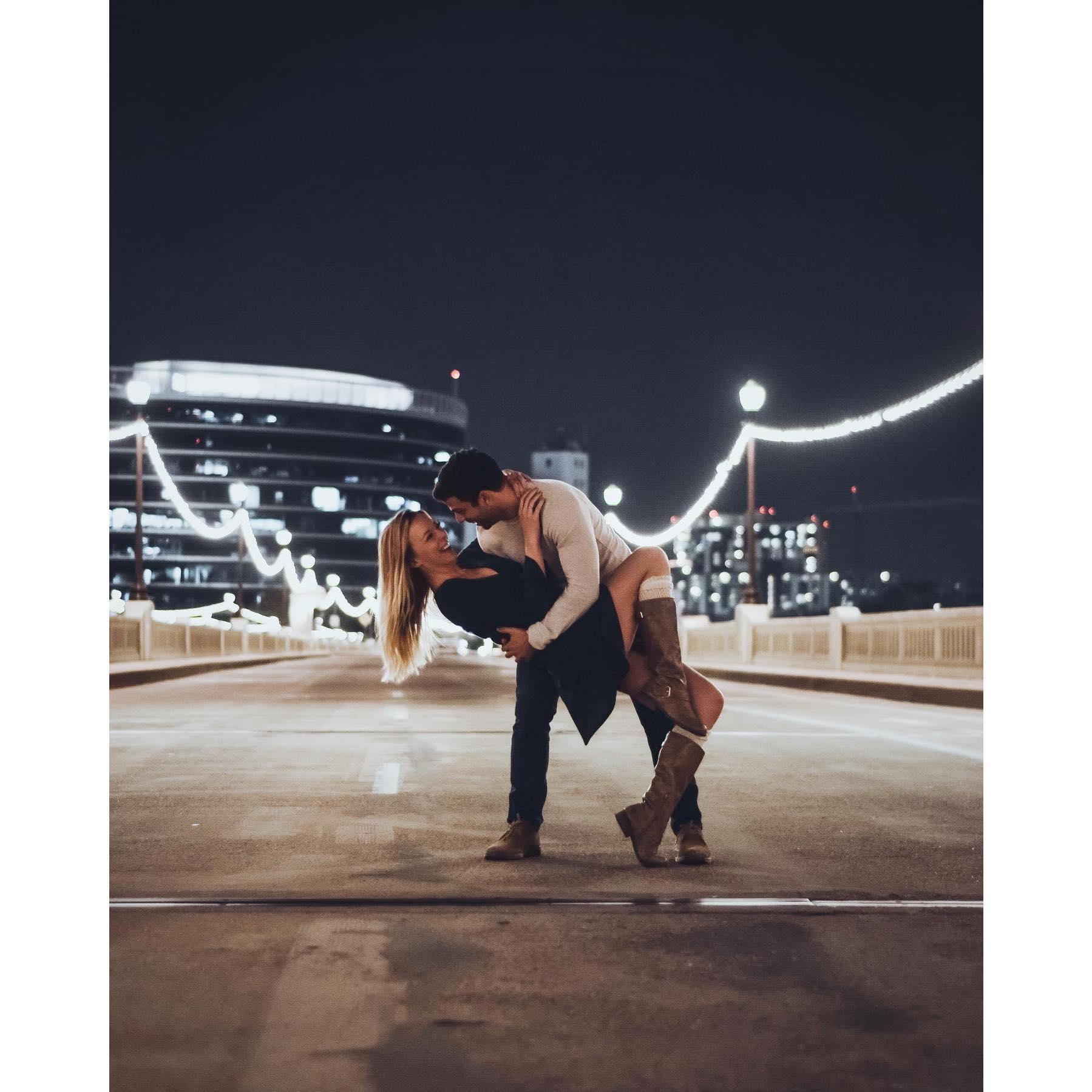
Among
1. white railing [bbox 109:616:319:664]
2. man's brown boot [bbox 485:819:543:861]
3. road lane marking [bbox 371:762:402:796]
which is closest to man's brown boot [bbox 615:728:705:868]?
man's brown boot [bbox 485:819:543:861]

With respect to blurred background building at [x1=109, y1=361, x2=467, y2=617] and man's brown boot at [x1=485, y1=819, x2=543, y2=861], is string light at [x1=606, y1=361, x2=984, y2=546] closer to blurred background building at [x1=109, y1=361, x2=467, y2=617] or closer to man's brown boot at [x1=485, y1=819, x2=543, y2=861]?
man's brown boot at [x1=485, y1=819, x2=543, y2=861]

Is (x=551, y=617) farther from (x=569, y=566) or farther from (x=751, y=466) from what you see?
(x=751, y=466)

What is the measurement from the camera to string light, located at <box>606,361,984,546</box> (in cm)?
1862

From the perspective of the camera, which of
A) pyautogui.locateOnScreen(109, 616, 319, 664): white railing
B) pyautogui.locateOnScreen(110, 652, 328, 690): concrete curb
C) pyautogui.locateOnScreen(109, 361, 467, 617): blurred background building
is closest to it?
pyautogui.locateOnScreen(110, 652, 328, 690): concrete curb

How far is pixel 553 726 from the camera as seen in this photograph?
46.8 ft

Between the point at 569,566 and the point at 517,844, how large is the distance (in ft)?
3.94

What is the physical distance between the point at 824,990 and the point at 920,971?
36 centimetres

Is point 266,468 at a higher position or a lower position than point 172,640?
higher

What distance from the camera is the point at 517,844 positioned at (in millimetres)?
5973

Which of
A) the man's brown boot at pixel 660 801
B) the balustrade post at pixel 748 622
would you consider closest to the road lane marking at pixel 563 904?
the man's brown boot at pixel 660 801

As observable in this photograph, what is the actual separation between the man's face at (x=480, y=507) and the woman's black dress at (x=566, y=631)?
0.77ft

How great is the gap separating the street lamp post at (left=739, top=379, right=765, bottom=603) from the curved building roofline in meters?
126

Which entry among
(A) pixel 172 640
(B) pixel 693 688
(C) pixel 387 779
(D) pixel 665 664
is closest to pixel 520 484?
(D) pixel 665 664
